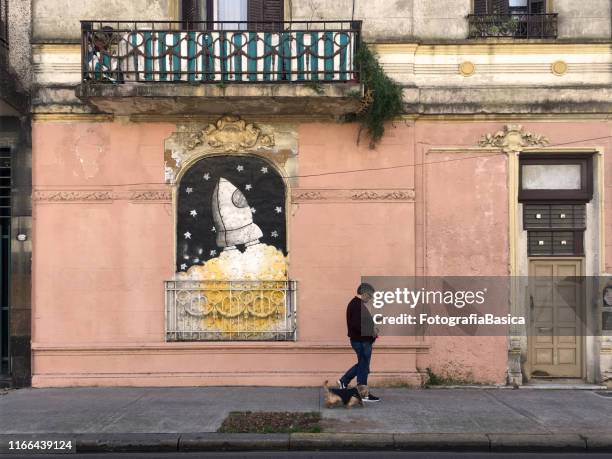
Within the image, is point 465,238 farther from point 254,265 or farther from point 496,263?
point 254,265

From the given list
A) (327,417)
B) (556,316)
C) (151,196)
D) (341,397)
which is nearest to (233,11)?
(151,196)

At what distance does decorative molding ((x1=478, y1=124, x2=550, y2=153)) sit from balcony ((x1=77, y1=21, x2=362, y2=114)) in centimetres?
248

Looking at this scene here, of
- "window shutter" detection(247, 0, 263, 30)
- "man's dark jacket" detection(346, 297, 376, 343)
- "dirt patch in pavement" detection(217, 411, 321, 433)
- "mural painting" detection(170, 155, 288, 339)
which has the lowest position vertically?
"dirt patch in pavement" detection(217, 411, 321, 433)

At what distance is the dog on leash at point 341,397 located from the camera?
8.60 meters

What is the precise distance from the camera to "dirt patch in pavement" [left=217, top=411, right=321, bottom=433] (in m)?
7.56

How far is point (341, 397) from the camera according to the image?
8633mm

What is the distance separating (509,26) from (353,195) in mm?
3971

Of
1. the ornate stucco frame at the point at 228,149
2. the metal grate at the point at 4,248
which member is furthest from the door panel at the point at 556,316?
the metal grate at the point at 4,248

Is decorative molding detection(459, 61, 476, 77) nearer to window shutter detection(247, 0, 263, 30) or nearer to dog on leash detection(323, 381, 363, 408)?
window shutter detection(247, 0, 263, 30)

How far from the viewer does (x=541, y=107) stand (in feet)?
33.9

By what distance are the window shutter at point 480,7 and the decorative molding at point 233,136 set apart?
13.8 feet

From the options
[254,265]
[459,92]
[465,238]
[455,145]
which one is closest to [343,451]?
[254,265]

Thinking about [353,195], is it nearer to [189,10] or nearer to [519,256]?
[519,256]

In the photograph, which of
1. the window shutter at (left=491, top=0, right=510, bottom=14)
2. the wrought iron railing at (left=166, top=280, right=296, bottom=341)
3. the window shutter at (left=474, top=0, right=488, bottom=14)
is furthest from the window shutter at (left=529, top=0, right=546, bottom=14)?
the wrought iron railing at (left=166, top=280, right=296, bottom=341)
